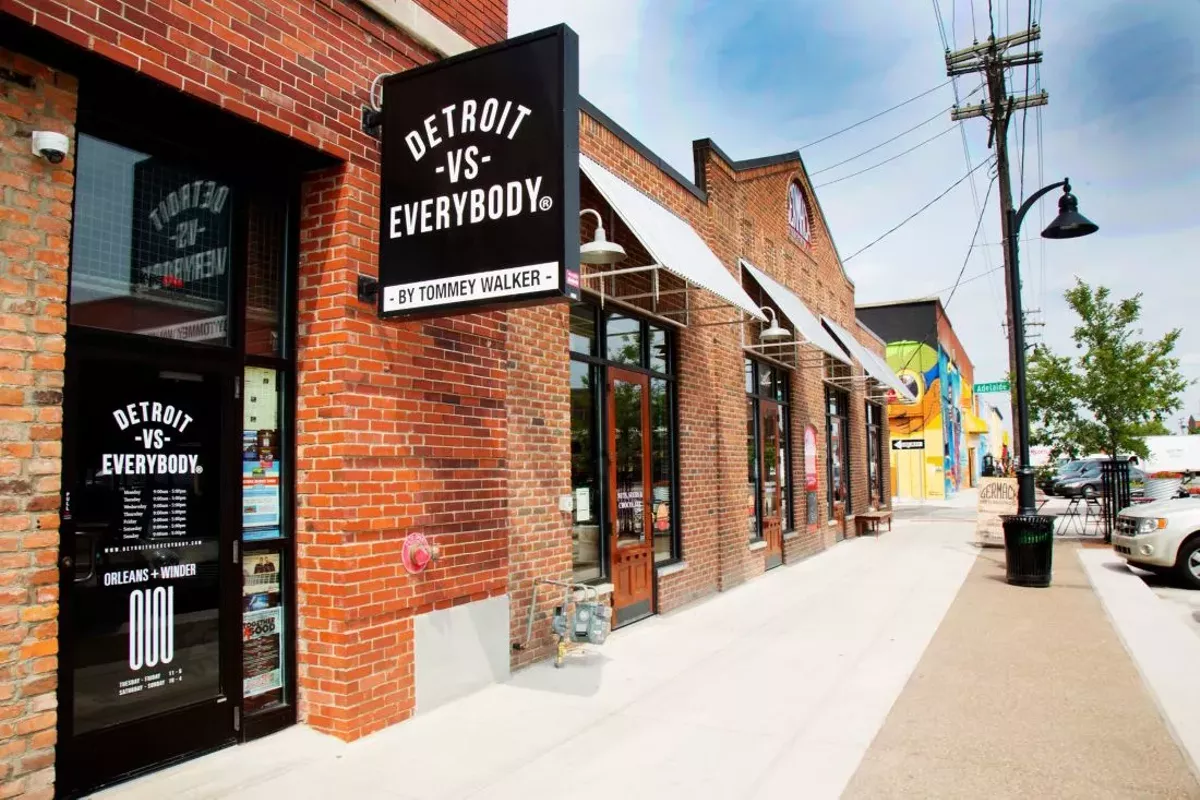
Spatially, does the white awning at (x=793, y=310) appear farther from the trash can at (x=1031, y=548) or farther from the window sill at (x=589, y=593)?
the window sill at (x=589, y=593)

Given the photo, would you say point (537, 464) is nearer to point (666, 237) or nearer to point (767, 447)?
point (666, 237)

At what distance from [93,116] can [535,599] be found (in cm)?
445

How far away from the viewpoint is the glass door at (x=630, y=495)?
818 cm

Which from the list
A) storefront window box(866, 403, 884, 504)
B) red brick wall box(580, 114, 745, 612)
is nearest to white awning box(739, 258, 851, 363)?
red brick wall box(580, 114, 745, 612)

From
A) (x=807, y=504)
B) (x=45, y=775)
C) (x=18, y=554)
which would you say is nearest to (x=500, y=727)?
(x=45, y=775)

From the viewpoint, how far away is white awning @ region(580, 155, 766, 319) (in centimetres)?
728

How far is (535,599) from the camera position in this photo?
663 centimetres

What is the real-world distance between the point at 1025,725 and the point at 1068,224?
719 cm

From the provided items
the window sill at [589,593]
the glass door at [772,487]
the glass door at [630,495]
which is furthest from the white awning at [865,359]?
the window sill at [589,593]

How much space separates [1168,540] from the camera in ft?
37.4

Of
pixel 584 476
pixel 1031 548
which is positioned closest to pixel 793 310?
pixel 1031 548

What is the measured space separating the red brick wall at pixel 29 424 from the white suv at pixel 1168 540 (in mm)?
12970

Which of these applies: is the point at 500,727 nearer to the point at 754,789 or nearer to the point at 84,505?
the point at 754,789

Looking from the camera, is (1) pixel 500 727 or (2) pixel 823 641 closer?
(1) pixel 500 727
